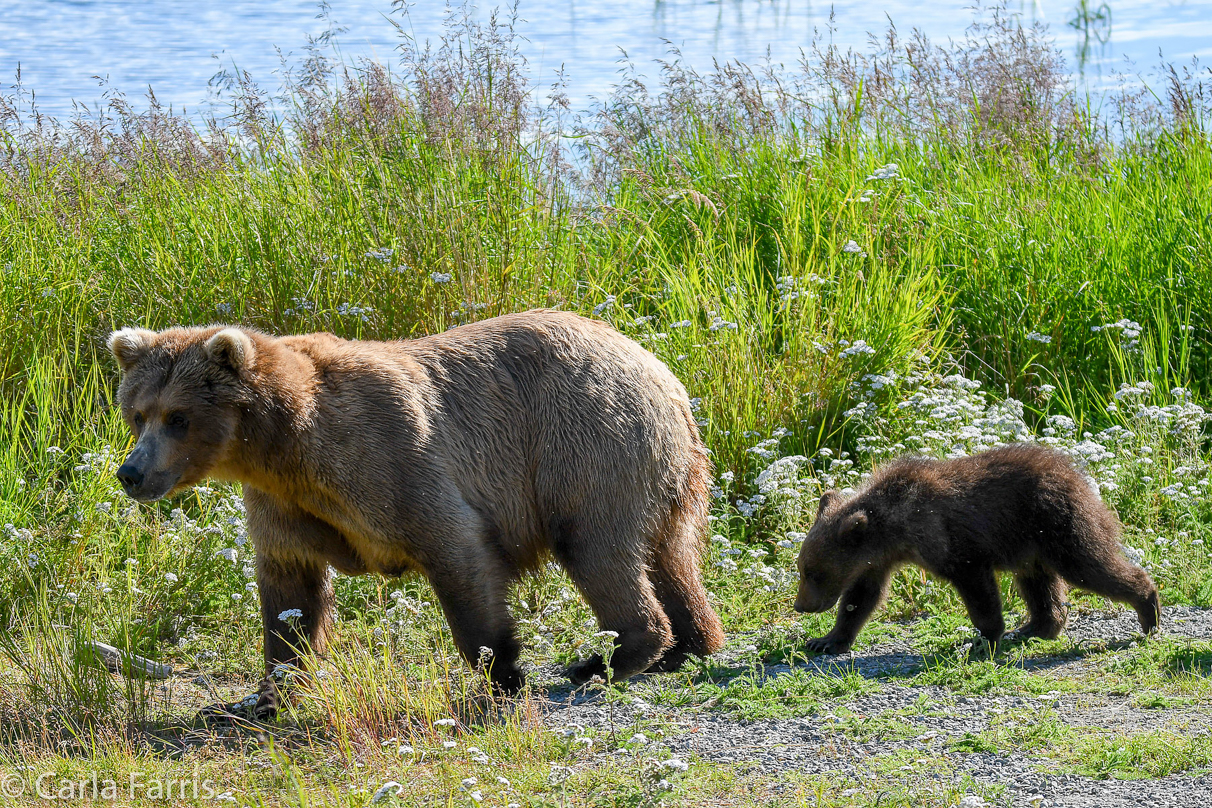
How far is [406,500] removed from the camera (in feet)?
16.5

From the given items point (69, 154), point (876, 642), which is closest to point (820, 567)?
point (876, 642)

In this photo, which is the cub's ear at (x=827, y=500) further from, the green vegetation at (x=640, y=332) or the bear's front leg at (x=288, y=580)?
the bear's front leg at (x=288, y=580)

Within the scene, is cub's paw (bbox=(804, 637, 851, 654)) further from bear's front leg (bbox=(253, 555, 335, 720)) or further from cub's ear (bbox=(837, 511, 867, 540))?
bear's front leg (bbox=(253, 555, 335, 720))

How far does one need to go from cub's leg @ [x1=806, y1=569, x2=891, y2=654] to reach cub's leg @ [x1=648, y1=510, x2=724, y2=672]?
0.48 m

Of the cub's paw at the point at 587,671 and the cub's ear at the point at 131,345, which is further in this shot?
the cub's paw at the point at 587,671

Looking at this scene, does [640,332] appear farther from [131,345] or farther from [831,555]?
[131,345]

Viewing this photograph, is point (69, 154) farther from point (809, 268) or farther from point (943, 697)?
point (943, 697)

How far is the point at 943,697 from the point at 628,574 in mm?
1378

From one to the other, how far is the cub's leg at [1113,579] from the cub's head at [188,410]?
3.64 m

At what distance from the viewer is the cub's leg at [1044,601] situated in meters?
5.66

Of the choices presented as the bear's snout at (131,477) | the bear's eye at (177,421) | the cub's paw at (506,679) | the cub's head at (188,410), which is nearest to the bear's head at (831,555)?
the cub's paw at (506,679)

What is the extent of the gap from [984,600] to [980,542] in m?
0.26

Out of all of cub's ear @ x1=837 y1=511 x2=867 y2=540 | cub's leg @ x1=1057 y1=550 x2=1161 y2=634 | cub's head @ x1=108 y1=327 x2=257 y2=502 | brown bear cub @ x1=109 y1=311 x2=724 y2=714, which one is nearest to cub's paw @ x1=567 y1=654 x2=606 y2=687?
brown bear cub @ x1=109 y1=311 x2=724 y2=714

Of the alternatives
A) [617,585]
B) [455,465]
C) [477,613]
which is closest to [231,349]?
[455,465]
